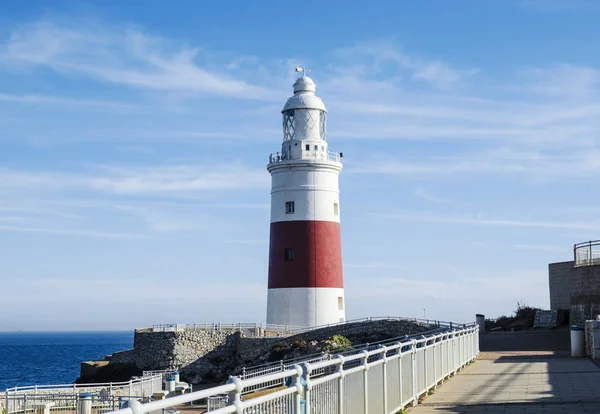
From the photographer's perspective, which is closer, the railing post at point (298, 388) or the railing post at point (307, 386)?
the railing post at point (298, 388)

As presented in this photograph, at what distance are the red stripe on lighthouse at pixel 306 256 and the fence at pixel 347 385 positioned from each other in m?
28.0

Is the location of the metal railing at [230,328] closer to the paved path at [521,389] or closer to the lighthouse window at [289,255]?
the lighthouse window at [289,255]

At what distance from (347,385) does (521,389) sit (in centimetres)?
738

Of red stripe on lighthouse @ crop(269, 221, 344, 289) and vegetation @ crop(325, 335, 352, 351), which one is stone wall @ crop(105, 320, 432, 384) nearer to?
red stripe on lighthouse @ crop(269, 221, 344, 289)

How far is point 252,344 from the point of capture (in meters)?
51.2

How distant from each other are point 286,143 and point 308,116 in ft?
6.52

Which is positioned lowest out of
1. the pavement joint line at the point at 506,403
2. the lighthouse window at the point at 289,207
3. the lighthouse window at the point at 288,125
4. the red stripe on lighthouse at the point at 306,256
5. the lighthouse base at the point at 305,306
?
the pavement joint line at the point at 506,403

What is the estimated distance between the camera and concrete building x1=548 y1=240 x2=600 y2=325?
37.8 metres

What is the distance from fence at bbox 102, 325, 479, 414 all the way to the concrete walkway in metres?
0.47

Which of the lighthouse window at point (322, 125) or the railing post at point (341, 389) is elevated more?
the lighthouse window at point (322, 125)

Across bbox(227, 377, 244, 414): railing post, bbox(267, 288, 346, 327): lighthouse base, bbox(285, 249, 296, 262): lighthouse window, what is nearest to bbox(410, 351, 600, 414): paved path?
bbox(227, 377, 244, 414): railing post

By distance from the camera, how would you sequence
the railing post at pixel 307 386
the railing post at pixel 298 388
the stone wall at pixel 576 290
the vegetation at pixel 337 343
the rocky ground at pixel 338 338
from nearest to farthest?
the railing post at pixel 298 388
the railing post at pixel 307 386
the stone wall at pixel 576 290
the vegetation at pixel 337 343
the rocky ground at pixel 338 338

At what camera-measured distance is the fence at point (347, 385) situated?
6988 millimetres

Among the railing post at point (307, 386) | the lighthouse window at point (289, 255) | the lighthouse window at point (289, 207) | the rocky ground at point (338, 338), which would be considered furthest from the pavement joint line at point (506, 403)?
the lighthouse window at point (289, 207)
